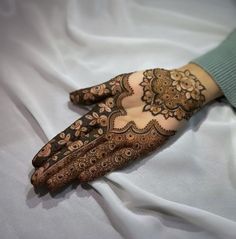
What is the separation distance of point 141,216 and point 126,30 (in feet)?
1.74

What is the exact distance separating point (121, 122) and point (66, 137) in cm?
11

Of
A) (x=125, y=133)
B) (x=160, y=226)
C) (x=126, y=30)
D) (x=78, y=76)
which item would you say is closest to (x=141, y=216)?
(x=160, y=226)

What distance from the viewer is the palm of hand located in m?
0.67

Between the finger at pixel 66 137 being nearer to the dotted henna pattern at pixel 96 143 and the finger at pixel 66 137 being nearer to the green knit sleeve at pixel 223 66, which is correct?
the dotted henna pattern at pixel 96 143

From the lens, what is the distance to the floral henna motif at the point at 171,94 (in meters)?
0.75

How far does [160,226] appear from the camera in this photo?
0.63m

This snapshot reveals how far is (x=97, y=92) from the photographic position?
76 cm

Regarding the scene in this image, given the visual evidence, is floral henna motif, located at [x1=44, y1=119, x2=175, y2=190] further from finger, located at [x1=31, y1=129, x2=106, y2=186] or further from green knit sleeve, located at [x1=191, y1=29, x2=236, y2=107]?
green knit sleeve, located at [x1=191, y1=29, x2=236, y2=107]

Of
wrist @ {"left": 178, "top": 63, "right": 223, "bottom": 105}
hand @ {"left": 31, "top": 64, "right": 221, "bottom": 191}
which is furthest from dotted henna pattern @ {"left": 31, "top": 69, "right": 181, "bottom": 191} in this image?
wrist @ {"left": 178, "top": 63, "right": 223, "bottom": 105}

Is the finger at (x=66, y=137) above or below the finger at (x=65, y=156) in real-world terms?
above

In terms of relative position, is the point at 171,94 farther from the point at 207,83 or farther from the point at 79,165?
the point at 79,165

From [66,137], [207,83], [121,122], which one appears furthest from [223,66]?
[66,137]

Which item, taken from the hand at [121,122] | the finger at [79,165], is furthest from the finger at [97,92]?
the finger at [79,165]

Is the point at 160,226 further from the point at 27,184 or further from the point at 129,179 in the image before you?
the point at 27,184
